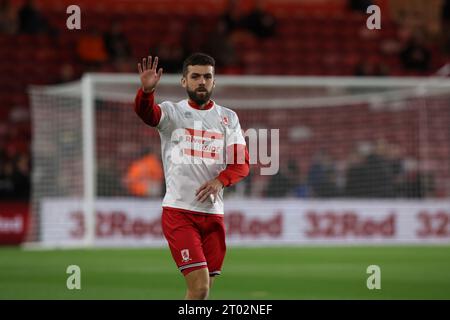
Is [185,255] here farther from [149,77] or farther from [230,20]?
[230,20]

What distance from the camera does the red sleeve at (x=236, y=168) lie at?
6988mm

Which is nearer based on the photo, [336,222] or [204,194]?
[204,194]

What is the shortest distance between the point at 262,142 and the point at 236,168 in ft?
36.6

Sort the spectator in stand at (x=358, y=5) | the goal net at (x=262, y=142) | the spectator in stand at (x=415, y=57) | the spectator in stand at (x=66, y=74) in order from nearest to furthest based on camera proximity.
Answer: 1. the goal net at (x=262, y=142)
2. the spectator in stand at (x=66, y=74)
3. the spectator in stand at (x=415, y=57)
4. the spectator in stand at (x=358, y=5)

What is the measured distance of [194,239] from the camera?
689cm

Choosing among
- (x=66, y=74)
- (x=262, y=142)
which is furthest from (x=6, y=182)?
(x=262, y=142)

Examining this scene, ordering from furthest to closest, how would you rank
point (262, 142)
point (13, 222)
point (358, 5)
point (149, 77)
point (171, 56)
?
point (358, 5) → point (171, 56) → point (13, 222) → point (262, 142) → point (149, 77)

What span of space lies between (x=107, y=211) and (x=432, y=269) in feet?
24.4

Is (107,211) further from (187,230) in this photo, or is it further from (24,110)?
(187,230)

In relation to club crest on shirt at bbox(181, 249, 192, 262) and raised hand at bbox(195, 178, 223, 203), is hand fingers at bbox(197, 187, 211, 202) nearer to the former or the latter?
raised hand at bbox(195, 178, 223, 203)

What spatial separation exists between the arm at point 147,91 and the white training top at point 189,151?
0.20 m

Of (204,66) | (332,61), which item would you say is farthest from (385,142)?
(204,66)

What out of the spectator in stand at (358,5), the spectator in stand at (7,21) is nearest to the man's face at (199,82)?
the spectator in stand at (7,21)

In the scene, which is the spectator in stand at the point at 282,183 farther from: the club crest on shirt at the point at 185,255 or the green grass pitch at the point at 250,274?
the club crest on shirt at the point at 185,255
